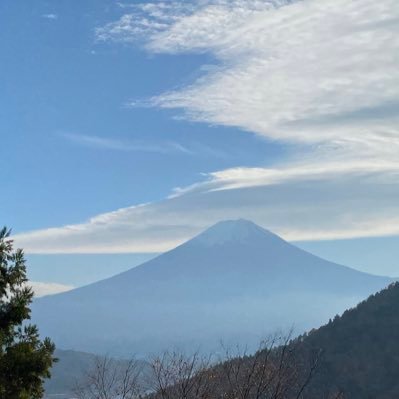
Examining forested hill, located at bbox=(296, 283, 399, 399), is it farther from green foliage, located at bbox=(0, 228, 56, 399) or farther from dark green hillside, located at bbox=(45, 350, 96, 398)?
dark green hillside, located at bbox=(45, 350, 96, 398)

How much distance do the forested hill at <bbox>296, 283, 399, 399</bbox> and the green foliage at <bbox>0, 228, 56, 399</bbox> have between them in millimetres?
46723

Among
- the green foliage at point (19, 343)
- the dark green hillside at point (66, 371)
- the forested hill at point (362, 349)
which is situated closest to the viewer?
the green foliage at point (19, 343)

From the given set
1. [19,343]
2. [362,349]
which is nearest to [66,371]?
[362,349]

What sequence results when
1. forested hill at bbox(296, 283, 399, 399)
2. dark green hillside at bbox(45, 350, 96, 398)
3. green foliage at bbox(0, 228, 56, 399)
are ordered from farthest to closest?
dark green hillside at bbox(45, 350, 96, 398) → forested hill at bbox(296, 283, 399, 399) → green foliage at bbox(0, 228, 56, 399)

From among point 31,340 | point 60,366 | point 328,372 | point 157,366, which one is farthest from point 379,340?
point 60,366

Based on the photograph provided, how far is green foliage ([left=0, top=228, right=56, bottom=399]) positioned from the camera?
37.3 feet

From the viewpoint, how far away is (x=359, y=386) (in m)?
60.7

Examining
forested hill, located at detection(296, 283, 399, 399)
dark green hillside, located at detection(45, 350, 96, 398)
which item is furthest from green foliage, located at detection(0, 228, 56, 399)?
dark green hillside, located at detection(45, 350, 96, 398)

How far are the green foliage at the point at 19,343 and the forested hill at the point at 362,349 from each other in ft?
153

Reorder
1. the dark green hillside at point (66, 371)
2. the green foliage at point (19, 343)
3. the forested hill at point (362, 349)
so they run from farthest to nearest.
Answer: the dark green hillside at point (66, 371)
the forested hill at point (362, 349)
the green foliage at point (19, 343)

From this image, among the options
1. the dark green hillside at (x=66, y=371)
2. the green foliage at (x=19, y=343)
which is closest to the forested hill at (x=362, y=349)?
the green foliage at (x=19, y=343)

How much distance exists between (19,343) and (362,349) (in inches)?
2362

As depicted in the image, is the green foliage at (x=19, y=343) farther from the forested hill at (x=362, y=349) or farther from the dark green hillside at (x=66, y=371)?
the dark green hillside at (x=66, y=371)

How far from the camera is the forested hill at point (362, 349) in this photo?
199 feet
